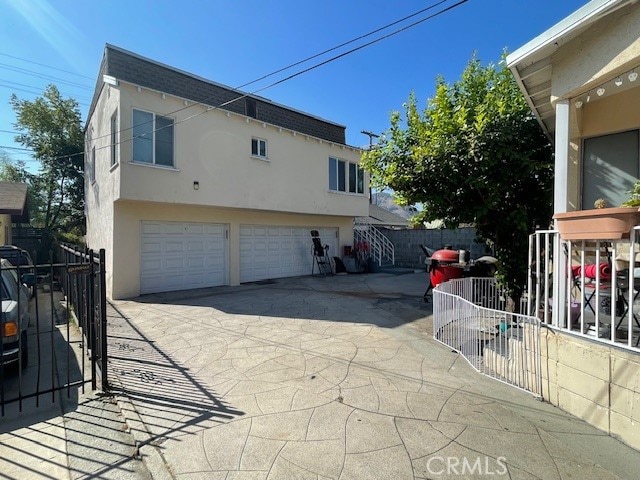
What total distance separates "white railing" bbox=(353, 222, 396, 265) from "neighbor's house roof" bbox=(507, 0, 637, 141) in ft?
43.2

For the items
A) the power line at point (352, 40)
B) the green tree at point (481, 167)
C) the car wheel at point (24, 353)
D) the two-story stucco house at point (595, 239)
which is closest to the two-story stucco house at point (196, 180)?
the power line at point (352, 40)

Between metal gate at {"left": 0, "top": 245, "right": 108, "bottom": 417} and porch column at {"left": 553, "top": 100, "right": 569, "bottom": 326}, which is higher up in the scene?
porch column at {"left": 553, "top": 100, "right": 569, "bottom": 326}

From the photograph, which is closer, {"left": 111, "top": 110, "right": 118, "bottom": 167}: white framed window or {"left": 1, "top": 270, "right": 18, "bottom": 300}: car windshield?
{"left": 1, "top": 270, "right": 18, "bottom": 300}: car windshield

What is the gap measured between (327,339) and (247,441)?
3001 millimetres

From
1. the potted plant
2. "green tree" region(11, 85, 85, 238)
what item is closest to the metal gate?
the potted plant

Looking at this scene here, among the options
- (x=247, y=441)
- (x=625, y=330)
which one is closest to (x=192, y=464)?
(x=247, y=441)

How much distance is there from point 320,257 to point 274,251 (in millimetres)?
2468

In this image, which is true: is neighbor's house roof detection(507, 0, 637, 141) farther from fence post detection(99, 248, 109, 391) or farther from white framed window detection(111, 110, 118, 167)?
white framed window detection(111, 110, 118, 167)

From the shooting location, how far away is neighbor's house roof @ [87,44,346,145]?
894 centimetres

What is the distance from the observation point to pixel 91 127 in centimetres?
1366

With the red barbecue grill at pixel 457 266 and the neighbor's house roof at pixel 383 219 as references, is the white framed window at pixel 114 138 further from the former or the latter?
the neighbor's house roof at pixel 383 219

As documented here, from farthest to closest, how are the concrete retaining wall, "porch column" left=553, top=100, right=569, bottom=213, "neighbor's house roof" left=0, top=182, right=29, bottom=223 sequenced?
the concrete retaining wall → "neighbor's house roof" left=0, top=182, right=29, bottom=223 → "porch column" left=553, top=100, right=569, bottom=213

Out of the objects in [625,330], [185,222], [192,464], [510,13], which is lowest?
[192,464]

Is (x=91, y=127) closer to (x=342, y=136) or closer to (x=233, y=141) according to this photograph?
(x=233, y=141)
